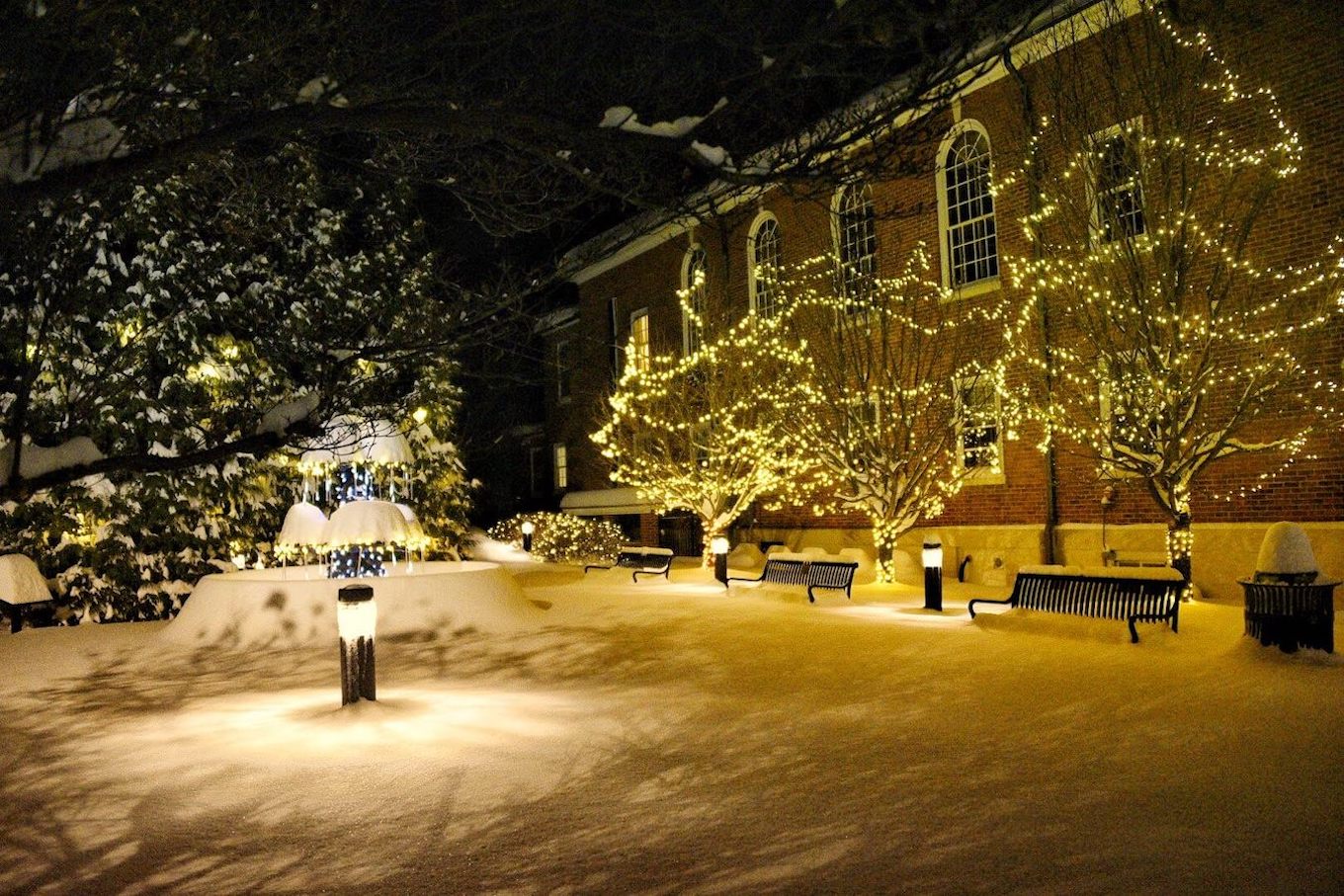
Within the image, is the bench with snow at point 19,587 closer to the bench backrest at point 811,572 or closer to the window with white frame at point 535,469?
the bench backrest at point 811,572

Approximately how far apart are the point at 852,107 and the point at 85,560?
15337 millimetres

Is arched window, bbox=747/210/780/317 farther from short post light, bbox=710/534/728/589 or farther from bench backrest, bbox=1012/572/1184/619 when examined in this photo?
bench backrest, bbox=1012/572/1184/619

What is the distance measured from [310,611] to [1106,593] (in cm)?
985

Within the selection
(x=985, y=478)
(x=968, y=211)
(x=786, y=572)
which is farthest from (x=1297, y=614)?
(x=968, y=211)

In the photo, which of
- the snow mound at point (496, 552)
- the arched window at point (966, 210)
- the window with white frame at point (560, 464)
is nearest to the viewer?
the arched window at point (966, 210)

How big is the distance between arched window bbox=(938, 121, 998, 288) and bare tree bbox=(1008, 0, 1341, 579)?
3.49 m

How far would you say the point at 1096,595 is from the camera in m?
11.7

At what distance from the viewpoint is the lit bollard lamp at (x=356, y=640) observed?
8477 mm

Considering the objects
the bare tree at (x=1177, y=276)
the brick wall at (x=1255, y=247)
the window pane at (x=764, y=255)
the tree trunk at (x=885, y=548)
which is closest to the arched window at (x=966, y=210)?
the brick wall at (x=1255, y=247)

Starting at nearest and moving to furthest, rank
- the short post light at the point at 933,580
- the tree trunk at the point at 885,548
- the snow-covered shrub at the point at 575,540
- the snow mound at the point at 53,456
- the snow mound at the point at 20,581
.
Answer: the snow mound at the point at 53,456 < the short post light at the point at 933,580 < the snow mound at the point at 20,581 < the tree trunk at the point at 885,548 < the snow-covered shrub at the point at 575,540

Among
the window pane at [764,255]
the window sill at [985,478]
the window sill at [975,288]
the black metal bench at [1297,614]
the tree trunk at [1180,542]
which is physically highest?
the window pane at [764,255]

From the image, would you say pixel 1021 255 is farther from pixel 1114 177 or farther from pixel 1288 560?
pixel 1288 560

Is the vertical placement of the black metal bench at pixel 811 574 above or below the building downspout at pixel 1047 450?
below

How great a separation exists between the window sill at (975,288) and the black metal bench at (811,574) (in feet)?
18.1
